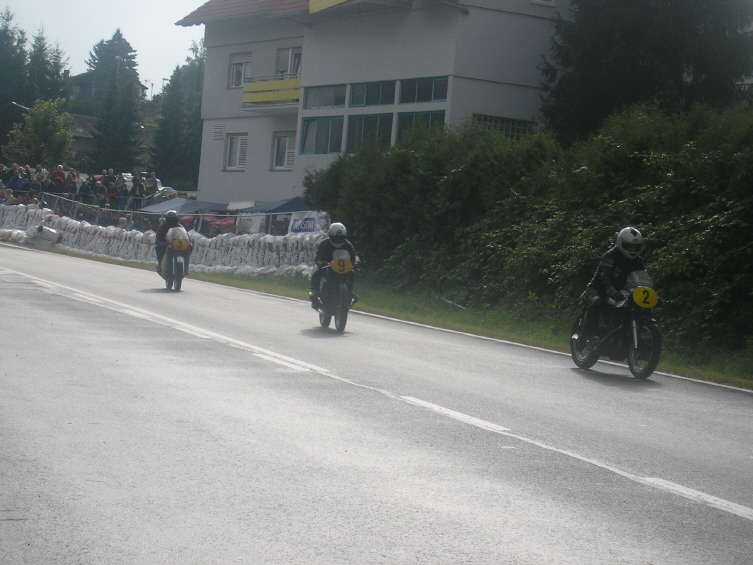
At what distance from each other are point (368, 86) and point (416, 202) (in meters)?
12.9

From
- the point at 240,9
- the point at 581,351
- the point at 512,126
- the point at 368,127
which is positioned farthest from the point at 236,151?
the point at 581,351

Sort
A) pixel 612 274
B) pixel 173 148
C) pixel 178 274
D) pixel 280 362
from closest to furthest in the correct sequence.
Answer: pixel 280 362, pixel 612 274, pixel 178 274, pixel 173 148

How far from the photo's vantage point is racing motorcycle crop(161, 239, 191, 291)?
2241 centimetres

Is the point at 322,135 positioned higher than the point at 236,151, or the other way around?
the point at 322,135

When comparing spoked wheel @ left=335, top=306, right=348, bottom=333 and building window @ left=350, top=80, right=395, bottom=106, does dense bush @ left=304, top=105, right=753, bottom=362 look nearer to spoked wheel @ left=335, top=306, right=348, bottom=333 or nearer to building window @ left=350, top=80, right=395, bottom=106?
spoked wheel @ left=335, top=306, right=348, bottom=333

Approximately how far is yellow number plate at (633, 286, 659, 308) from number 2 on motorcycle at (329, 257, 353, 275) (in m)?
5.15

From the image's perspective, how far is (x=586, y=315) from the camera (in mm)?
13164

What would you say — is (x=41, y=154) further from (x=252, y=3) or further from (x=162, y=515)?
(x=162, y=515)

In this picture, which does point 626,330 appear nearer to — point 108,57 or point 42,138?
point 42,138

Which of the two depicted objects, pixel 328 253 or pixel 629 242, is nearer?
pixel 629 242

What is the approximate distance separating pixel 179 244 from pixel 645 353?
40.7 feet

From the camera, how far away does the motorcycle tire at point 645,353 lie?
12297 mm

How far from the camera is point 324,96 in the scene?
42.9 meters

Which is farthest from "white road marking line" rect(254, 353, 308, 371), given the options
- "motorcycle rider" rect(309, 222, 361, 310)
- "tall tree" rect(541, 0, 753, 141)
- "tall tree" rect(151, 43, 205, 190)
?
"tall tree" rect(151, 43, 205, 190)
